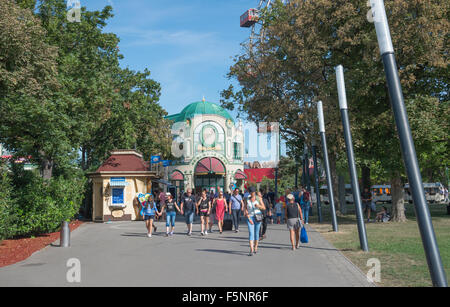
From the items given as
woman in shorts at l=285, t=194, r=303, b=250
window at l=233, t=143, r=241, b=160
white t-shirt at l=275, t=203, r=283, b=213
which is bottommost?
woman in shorts at l=285, t=194, r=303, b=250

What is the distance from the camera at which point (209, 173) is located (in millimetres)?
58812

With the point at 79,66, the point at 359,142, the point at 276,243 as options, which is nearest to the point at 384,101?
the point at 359,142

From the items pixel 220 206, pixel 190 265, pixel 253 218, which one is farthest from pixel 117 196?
pixel 190 265

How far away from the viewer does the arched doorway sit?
58375 mm

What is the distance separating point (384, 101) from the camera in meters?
22.8

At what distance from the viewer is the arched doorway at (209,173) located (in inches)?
2298

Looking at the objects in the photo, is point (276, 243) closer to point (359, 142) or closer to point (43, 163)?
point (359, 142)

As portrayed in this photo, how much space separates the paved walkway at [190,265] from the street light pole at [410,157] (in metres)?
1.61

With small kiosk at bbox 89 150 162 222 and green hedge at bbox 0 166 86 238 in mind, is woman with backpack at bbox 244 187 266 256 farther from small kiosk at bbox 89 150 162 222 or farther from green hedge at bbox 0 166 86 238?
small kiosk at bbox 89 150 162 222

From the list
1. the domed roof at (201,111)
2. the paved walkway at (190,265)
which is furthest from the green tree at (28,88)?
the domed roof at (201,111)

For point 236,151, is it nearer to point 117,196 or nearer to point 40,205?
point 117,196

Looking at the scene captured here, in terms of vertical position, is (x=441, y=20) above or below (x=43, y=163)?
above

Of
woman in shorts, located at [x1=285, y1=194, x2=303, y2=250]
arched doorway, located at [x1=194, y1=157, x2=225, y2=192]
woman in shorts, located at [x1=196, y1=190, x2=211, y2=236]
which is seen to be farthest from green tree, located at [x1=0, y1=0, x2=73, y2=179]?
arched doorway, located at [x1=194, y1=157, x2=225, y2=192]
